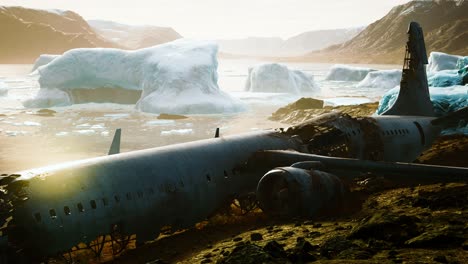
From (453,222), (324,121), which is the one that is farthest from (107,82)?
(453,222)

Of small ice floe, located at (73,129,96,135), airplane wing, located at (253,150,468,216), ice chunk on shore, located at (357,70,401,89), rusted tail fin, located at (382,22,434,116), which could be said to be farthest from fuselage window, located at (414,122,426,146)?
ice chunk on shore, located at (357,70,401,89)

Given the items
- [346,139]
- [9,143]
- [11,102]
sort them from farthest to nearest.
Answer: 1. [11,102]
2. [9,143]
3. [346,139]

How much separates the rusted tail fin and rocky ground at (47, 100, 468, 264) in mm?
10122

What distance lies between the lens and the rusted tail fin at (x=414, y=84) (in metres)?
37.6

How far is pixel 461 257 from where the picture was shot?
14.1m

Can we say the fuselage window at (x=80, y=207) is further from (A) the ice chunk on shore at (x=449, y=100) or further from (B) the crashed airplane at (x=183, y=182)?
(A) the ice chunk on shore at (x=449, y=100)

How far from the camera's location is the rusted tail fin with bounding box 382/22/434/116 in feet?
123

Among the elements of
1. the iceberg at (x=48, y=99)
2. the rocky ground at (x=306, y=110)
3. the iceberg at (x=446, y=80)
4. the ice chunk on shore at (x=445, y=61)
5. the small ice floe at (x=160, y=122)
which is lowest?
the small ice floe at (x=160, y=122)

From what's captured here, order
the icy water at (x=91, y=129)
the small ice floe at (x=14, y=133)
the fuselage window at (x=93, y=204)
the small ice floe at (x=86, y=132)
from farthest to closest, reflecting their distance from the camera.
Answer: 1. the small ice floe at (x=86, y=132)
2. the small ice floe at (x=14, y=133)
3. the icy water at (x=91, y=129)
4. the fuselage window at (x=93, y=204)

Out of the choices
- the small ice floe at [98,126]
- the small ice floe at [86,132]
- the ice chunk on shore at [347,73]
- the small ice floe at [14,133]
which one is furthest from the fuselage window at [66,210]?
the ice chunk on shore at [347,73]

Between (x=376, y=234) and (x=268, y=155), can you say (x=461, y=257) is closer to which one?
(x=376, y=234)

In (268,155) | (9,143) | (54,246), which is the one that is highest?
(268,155)

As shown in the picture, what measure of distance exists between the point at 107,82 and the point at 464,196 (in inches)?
3059

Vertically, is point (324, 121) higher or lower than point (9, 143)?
higher
